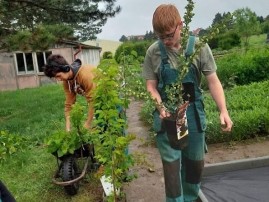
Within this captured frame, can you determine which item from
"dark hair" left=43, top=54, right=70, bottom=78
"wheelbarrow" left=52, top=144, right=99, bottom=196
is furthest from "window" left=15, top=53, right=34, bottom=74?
"dark hair" left=43, top=54, right=70, bottom=78

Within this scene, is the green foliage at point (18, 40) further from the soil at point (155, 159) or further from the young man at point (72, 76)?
the young man at point (72, 76)

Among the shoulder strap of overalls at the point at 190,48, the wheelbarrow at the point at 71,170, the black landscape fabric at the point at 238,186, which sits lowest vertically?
the black landscape fabric at the point at 238,186

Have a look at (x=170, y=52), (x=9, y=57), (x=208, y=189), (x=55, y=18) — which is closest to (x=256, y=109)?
(x=208, y=189)

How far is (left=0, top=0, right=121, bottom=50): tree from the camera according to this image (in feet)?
36.2

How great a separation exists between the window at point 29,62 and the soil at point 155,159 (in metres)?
21.0

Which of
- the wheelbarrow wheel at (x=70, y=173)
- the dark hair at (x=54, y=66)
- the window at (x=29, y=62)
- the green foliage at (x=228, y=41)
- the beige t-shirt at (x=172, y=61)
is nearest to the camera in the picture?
the beige t-shirt at (x=172, y=61)

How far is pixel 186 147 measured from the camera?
2.90 metres

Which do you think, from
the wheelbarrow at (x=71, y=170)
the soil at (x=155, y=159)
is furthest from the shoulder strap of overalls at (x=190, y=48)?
the wheelbarrow at (x=71, y=170)

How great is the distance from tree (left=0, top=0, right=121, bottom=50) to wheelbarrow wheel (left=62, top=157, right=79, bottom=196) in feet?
23.4

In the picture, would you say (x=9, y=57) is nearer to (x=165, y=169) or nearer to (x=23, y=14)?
(x=23, y=14)

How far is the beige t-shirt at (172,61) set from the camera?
2.64 m

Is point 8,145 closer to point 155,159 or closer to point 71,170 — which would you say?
point 71,170

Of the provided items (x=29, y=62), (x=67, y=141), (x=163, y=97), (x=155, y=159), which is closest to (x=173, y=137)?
(x=163, y=97)

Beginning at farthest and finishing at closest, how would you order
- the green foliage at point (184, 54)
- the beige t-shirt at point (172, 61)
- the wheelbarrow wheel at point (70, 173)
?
the wheelbarrow wheel at point (70, 173), the beige t-shirt at point (172, 61), the green foliage at point (184, 54)
